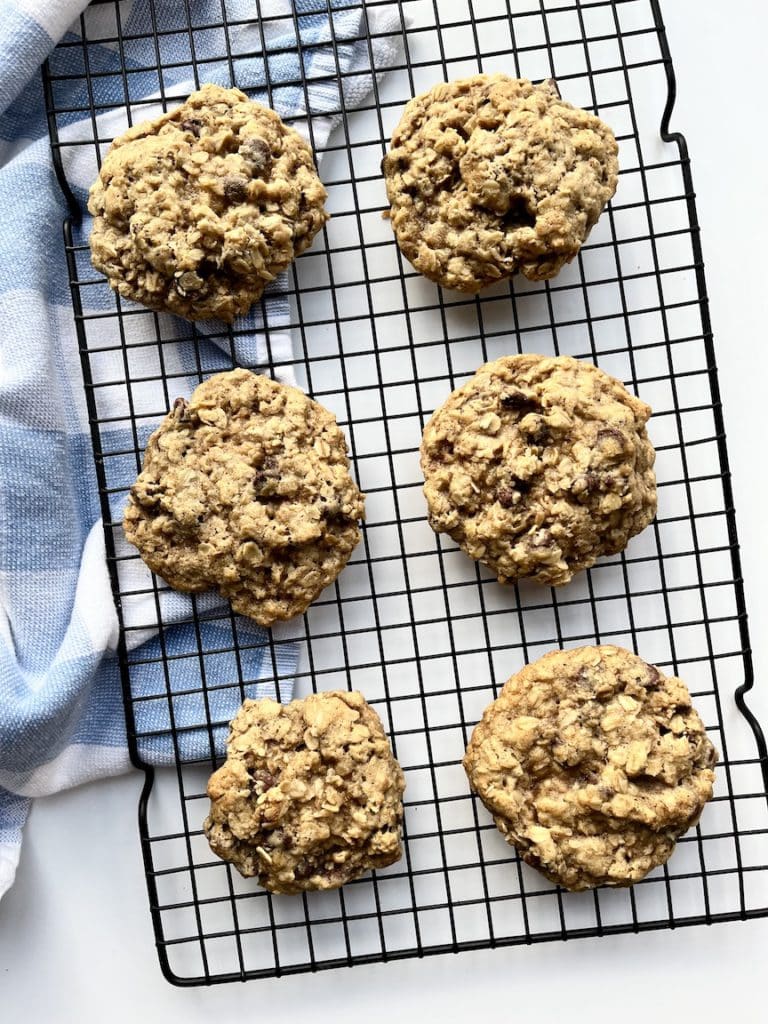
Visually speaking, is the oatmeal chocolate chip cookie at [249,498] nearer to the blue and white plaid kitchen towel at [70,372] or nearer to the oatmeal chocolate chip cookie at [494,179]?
the blue and white plaid kitchen towel at [70,372]

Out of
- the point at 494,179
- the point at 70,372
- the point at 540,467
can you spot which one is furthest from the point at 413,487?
the point at 70,372

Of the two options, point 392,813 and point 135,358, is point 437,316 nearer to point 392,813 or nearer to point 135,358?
point 135,358

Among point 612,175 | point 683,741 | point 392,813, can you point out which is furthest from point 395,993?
point 612,175

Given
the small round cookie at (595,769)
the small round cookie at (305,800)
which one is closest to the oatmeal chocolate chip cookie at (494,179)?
the small round cookie at (595,769)

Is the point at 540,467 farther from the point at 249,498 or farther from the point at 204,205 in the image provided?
the point at 204,205

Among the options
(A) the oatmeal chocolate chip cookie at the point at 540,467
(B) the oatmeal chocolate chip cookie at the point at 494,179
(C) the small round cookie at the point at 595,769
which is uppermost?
(B) the oatmeal chocolate chip cookie at the point at 494,179

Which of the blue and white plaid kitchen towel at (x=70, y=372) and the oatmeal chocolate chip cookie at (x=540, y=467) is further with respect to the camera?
the blue and white plaid kitchen towel at (x=70, y=372)
